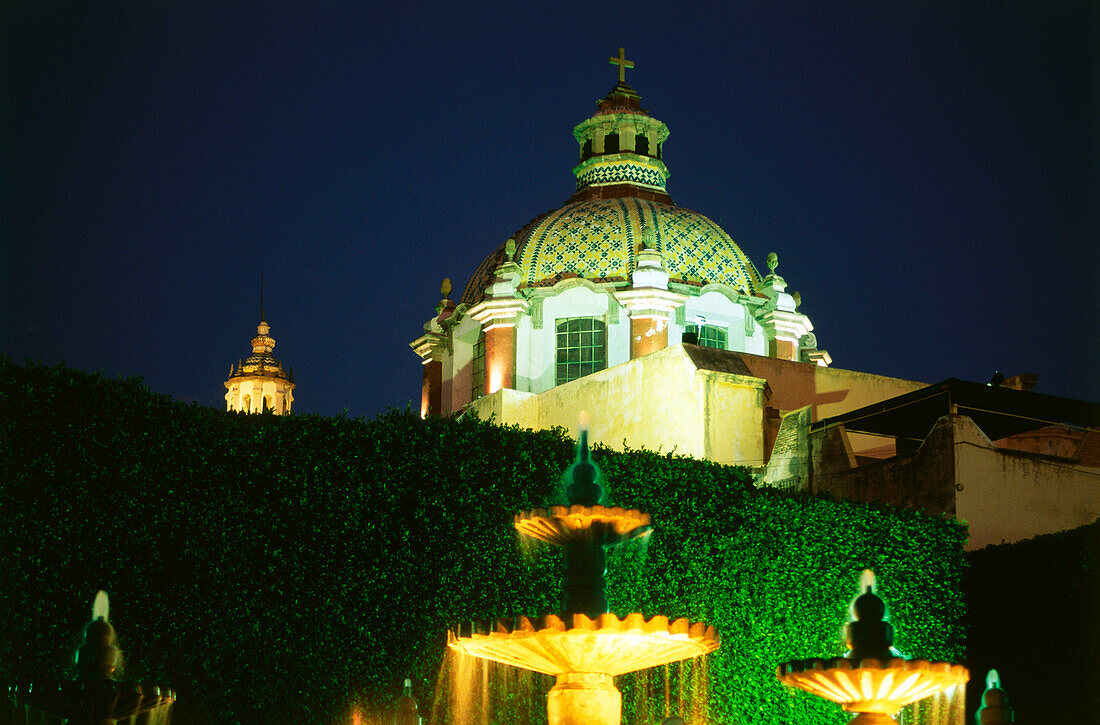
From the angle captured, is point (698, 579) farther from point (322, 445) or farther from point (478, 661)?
point (322, 445)

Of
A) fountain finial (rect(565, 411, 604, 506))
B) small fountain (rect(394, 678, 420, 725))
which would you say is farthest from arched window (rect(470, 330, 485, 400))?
fountain finial (rect(565, 411, 604, 506))

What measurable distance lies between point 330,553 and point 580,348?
67.6ft

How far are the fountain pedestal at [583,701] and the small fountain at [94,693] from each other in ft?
12.9

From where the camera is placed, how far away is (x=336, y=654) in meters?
14.9

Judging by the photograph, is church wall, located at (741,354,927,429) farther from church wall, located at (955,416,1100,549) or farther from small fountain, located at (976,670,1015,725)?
small fountain, located at (976,670,1015,725)

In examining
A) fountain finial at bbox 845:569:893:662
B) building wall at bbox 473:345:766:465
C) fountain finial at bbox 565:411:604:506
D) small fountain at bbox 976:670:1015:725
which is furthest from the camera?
building wall at bbox 473:345:766:465

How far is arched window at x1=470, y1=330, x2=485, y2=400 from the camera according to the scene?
37.0 metres

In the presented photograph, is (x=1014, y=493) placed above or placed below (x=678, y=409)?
below

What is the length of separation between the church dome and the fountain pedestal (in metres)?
24.4

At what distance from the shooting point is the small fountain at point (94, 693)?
334 inches

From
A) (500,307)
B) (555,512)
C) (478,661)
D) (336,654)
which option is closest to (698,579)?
(478,661)

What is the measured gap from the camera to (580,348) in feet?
116

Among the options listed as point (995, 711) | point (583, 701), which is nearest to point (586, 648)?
point (583, 701)

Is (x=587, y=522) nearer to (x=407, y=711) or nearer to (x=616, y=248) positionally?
(x=407, y=711)
